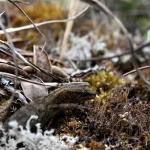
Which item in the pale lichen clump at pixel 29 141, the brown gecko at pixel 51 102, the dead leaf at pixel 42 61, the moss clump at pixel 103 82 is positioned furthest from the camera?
the moss clump at pixel 103 82

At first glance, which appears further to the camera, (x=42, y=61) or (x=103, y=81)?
(x=103, y=81)

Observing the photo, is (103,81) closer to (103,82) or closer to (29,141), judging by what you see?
(103,82)

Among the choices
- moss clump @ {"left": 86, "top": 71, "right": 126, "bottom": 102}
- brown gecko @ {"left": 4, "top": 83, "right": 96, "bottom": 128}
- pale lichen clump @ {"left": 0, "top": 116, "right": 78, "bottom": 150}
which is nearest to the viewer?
pale lichen clump @ {"left": 0, "top": 116, "right": 78, "bottom": 150}

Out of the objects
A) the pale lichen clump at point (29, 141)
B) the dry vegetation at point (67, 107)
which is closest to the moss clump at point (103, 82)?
the dry vegetation at point (67, 107)

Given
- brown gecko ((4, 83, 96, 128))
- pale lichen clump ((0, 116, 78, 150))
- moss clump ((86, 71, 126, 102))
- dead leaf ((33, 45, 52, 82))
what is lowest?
pale lichen clump ((0, 116, 78, 150))

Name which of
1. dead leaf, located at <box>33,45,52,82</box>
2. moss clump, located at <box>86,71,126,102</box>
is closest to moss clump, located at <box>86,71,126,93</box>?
moss clump, located at <box>86,71,126,102</box>

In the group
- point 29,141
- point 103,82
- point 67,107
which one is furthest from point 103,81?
point 29,141

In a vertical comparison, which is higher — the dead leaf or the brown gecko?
the dead leaf

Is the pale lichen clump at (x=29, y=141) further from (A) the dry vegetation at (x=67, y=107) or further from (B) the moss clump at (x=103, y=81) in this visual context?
(B) the moss clump at (x=103, y=81)

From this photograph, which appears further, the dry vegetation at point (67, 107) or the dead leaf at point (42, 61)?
Answer: the dead leaf at point (42, 61)

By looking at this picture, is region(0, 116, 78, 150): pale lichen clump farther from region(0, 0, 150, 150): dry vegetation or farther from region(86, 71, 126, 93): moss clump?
region(86, 71, 126, 93): moss clump

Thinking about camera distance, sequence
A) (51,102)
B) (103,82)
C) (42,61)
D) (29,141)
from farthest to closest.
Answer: (103,82) < (42,61) < (51,102) < (29,141)

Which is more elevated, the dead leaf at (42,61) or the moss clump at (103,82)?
the dead leaf at (42,61)

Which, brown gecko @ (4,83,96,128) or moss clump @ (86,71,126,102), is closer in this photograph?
brown gecko @ (4,83,96,128)
